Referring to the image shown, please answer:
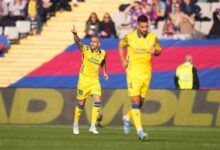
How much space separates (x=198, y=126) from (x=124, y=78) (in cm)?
418

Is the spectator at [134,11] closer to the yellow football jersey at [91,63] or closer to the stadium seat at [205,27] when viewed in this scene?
the stadium seat at [205,27]

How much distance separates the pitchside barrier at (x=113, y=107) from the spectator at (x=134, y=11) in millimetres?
5270

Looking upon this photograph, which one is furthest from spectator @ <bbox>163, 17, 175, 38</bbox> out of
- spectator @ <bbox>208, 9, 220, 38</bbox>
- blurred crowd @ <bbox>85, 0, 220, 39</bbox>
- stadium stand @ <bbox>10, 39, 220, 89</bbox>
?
spectator @ <bbox>208, 9, 220, 38</bbox>

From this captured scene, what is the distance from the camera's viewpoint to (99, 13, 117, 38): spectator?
95.9ft

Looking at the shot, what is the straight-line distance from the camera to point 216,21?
28.3m

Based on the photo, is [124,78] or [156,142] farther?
[124,78]

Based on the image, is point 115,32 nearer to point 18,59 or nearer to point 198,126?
point 18,59

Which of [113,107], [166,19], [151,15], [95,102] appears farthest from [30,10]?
[95,102]

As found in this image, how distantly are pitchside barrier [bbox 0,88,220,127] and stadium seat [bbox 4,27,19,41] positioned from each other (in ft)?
20.5

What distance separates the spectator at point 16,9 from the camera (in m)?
32.0

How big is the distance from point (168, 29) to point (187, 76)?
3.11 metres

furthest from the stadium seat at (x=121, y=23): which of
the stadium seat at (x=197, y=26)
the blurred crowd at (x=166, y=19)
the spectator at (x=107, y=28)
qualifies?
the stadium seat at (x=197, y=26)

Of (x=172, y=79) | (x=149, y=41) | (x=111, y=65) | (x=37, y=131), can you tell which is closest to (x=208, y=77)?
(x=172, y=79)

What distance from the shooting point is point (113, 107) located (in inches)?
975
